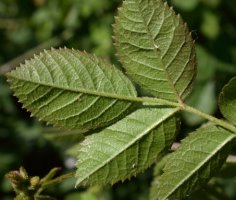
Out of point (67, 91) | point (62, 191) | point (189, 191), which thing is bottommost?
Result: point (62, 191)

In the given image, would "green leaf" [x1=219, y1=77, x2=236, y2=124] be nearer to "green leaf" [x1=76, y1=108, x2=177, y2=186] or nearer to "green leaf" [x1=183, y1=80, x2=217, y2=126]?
"green leaf" [x1=76, y1=108, x2=177, y2=186]

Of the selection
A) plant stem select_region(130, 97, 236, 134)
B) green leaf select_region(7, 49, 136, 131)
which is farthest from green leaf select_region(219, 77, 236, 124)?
green leaf select_region(7, 49, 136, 131)

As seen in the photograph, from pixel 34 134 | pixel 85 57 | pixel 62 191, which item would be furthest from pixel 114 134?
pixel 34 134

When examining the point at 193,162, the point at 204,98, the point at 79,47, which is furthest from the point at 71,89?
the point at 79,47

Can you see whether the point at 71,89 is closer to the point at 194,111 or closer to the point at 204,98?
the point at 194,111

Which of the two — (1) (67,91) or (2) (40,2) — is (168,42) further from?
(2) (40,2)
